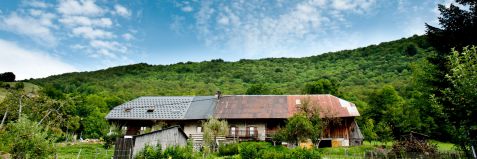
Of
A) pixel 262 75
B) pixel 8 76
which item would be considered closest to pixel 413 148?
pixel 262 75

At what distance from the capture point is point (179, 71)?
3760 inches

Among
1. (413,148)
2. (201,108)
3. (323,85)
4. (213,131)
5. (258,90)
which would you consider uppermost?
(323,85)

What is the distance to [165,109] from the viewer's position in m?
41.5

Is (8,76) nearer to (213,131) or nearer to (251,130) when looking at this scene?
(251,130)

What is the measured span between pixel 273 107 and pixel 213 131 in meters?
9.42

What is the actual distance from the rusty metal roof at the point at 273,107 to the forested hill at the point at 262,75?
19.0 metres

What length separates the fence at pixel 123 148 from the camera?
22.9 metres

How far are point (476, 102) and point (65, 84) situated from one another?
285 ft

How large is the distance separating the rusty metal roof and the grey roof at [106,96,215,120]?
1.92 m

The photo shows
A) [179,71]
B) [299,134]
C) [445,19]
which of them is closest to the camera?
[445,19]

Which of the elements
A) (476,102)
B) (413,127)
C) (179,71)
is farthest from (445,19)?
(179,71)

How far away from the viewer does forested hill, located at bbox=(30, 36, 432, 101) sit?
71.2m

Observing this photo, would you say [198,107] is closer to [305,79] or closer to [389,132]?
[389,132]

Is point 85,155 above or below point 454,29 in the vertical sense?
below
